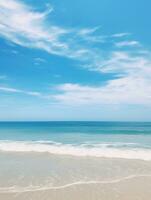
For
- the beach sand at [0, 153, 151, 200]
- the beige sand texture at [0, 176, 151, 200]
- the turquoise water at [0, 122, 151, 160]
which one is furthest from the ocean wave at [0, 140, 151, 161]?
the beige sand texture at [0, 176, 151, 200]

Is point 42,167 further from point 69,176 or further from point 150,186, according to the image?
point 150,186

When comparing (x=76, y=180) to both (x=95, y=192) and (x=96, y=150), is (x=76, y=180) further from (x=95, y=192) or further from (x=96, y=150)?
(x=96, y=150)

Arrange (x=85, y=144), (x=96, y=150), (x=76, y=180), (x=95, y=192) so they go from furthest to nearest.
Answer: (x=85, y=144) < (x=96, y=150) < (x=76, y=180) < (x=95, y=192)

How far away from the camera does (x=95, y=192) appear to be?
6500 mm

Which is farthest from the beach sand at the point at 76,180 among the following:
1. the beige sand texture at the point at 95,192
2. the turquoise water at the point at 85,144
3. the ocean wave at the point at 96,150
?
the turquoise water at the point at 85,144

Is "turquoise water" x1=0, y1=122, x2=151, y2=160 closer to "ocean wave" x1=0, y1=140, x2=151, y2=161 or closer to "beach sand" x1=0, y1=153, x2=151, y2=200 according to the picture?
"ocean wave" x1=0, y1=140, x2=151, y2=161

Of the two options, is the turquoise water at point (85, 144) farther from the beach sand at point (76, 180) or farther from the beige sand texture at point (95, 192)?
the beige sand texture at point (95, 192)

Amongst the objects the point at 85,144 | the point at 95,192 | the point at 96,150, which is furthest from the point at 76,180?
the point at 85,144

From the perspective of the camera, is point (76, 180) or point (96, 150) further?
point (96, 150)

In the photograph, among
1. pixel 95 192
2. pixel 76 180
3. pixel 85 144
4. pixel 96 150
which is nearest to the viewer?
pixel 95 192

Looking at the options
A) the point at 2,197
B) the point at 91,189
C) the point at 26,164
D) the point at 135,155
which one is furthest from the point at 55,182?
the point at 135,155

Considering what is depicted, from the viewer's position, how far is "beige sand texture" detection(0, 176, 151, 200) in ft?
19.9

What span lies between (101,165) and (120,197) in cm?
398

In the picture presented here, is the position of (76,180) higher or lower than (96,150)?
lower
